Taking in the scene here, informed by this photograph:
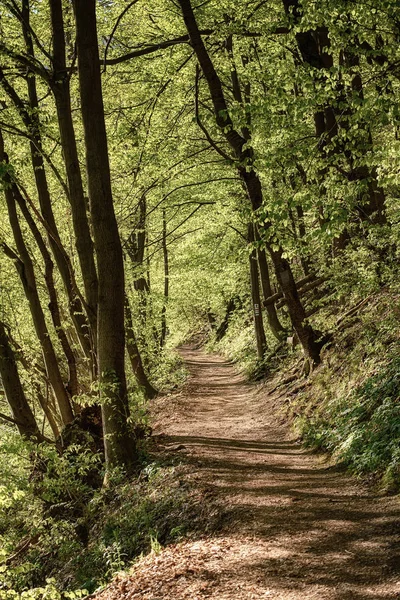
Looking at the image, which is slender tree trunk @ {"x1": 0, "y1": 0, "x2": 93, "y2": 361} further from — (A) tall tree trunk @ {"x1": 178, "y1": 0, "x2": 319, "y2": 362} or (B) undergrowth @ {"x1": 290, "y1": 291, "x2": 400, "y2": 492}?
(B) undergrowth @ {"x1": 290, "y1": 291, "x2": 400, "y2": 492}

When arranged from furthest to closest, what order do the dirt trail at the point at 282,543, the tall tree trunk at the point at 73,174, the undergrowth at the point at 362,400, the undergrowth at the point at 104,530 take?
the tall tree trunk at the point at 73,174
the undergrowth at the point at 362,400
the undergrowth at the point at 104,530
the dirt trail at the point at 282,543

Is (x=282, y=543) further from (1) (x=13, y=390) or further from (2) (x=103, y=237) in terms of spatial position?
(1) (x=13, y=390)

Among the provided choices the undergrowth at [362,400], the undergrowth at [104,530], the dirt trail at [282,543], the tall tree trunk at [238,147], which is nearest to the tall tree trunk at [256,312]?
the tall tree trunk at [238,147]

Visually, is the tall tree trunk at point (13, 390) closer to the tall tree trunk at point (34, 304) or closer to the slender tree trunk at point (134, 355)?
the tall tree trunk at point (34, 304)

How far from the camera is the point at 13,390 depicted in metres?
10.3

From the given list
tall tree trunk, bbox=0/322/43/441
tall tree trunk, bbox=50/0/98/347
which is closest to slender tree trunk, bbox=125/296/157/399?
tall tree trunk, bbox=0/322/43/441

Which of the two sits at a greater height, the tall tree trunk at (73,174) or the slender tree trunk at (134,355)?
the tall tree trunk at (73,174)

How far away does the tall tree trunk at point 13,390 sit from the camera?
10.2 metres

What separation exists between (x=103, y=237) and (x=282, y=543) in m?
5.05

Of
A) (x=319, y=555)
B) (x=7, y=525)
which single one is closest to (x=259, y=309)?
(x=7, y=525)

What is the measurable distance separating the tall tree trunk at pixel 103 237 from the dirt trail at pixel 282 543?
66.4 inches

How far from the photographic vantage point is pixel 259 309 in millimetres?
18750

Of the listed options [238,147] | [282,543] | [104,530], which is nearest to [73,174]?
[238,147]

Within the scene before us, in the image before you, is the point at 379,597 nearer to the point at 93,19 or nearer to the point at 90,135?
the point at 90,135
